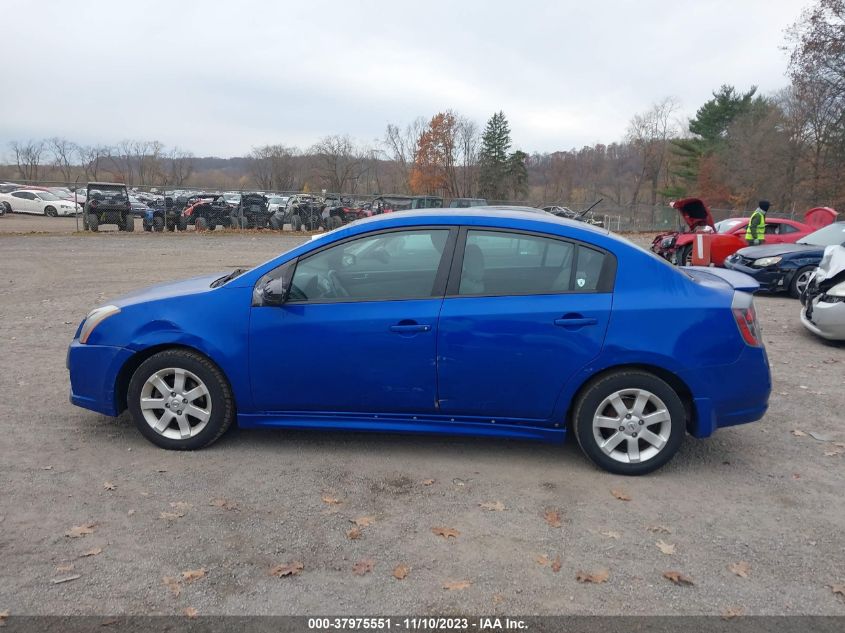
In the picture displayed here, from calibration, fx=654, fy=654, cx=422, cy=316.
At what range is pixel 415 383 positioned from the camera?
4164mm

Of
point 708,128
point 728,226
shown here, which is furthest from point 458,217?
point 708,128

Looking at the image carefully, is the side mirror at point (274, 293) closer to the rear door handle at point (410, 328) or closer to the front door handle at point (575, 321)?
the rear door handle at point (410, 328)

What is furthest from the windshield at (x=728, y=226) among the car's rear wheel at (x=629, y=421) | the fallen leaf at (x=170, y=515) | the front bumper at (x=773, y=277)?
the fallen leaf at (x=170, y=515)

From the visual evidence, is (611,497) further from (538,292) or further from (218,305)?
(218,305)

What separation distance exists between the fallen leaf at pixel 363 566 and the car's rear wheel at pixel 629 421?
164cm

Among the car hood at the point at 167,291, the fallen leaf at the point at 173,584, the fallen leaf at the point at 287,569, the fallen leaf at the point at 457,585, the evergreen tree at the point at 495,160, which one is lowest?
the fallen leaf at the point at 173,584

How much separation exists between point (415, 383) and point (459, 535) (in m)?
1.05

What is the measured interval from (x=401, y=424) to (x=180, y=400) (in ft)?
4.89

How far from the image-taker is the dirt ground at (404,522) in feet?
9.61

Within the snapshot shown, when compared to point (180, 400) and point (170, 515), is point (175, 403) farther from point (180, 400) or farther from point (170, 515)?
point (170, 515)

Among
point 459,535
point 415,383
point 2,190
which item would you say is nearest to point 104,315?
point 415,383

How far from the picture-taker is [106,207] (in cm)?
2645

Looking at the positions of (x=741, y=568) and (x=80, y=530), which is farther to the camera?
(x=80, y=530)

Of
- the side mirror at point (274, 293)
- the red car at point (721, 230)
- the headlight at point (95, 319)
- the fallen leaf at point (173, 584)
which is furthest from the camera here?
the red car at point (721, 230)
